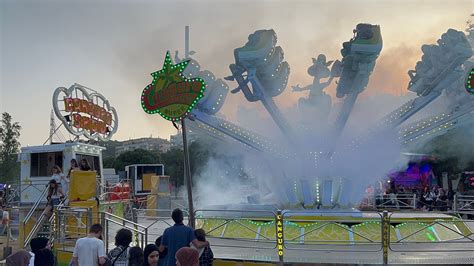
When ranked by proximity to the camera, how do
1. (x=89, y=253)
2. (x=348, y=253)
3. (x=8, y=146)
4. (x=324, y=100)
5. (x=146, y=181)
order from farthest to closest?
(x=8, y=146) → (x=146, y=181) → (x=324, y=100) → (x=348, y=253) → (x=89, y=253)

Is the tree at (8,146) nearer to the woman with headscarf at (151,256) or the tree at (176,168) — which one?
the tree at (176,168)

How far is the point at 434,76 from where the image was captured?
51.5 feet

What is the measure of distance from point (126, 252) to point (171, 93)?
5.41 meters

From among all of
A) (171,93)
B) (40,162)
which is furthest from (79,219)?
Answer: (40,162)

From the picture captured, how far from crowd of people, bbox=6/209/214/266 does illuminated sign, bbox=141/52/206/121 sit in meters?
4.00

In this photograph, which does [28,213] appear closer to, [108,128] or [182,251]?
[108,128]

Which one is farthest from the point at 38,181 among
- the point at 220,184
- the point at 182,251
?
the point at 220,184

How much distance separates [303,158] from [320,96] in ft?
7.85

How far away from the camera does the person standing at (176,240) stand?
284 inches

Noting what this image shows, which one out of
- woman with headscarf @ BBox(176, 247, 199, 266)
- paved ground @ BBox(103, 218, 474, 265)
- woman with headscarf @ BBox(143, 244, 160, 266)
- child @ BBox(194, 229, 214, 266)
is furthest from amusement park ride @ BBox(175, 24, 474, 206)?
woman with headscarf @ BBox(176, 247, 199, 266)

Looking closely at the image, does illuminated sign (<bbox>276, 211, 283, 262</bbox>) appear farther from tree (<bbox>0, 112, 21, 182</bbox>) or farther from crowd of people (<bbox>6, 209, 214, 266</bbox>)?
tree (<bbox>0, 112, 21, 182</bbox>)

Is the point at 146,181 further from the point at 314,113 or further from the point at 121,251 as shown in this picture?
the point at 121,251

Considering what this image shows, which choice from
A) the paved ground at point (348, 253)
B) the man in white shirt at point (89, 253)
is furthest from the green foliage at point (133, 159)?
the man in white shirt at point (89, 253)

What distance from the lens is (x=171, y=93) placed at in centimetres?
1117
